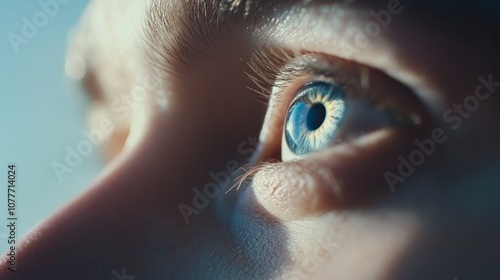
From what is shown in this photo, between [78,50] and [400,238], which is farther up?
[78,50]

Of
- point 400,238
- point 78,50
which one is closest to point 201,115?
point 400,238

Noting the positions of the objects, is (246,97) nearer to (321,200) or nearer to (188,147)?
(188,147)

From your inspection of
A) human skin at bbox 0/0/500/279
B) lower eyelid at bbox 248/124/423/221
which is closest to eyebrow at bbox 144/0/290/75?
human skin at bbox 0/0/500/279

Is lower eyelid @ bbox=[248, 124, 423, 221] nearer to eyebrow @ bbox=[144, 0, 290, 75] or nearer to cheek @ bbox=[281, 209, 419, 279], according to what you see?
cheek @ bbox=[281, 209, 419, 279]

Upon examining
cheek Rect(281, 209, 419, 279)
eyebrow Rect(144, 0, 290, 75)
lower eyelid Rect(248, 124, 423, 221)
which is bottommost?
cheek Rect(281, 209, 419, 279)

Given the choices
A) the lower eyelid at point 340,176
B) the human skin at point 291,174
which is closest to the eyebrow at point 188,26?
the human skin at point 291,174

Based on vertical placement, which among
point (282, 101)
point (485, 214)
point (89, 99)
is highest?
point (89, 99)

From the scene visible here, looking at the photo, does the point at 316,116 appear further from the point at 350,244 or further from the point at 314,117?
the point at 350,244
